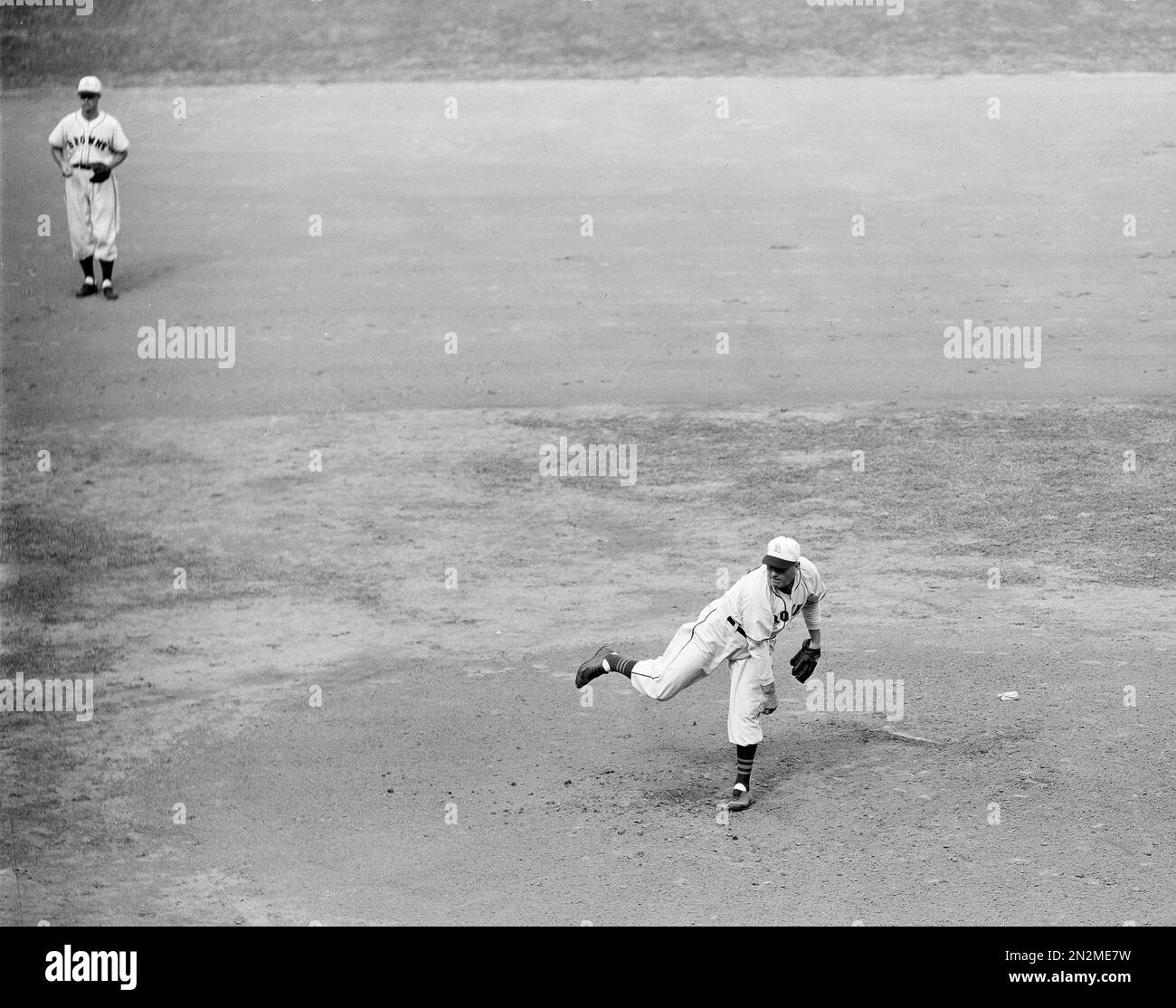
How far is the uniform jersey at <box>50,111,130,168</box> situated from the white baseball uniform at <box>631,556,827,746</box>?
36.6 feet

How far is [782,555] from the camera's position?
10.0 metres

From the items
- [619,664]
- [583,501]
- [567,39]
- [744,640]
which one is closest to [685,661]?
[744,640]

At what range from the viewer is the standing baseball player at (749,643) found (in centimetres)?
1027

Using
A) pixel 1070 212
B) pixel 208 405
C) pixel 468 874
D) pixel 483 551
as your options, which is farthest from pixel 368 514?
pixel 1070 212

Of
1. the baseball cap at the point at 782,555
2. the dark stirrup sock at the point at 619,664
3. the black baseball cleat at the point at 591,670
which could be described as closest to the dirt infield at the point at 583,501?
the black baseball cleat at the point at 591,670

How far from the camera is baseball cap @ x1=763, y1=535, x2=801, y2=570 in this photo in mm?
9992

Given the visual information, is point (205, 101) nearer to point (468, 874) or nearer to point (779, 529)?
point (779, 529)

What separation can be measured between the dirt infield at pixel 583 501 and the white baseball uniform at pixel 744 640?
0.65 meters

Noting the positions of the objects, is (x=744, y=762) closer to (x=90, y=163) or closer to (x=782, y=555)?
(x=782, y=555)

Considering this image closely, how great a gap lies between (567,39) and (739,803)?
59.0 feet

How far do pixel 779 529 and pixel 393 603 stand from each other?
11.9 ft

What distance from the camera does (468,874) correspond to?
9.85 m

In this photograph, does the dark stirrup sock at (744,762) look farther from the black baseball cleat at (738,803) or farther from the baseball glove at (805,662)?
the baseball glove at (805,662)

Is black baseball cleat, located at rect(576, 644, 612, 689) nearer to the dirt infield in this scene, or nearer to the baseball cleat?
the dirt infield
